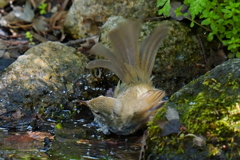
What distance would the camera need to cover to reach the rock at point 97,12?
5957 mm

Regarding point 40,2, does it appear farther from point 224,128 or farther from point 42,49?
point 224,128

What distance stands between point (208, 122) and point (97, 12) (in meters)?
3.53

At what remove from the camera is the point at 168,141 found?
330 cm

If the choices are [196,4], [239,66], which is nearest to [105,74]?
[196,4]

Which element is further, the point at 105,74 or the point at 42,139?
the point at 105,74

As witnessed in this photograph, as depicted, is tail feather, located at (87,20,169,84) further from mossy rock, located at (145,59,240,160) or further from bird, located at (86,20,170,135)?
mossy rock, located at (145,59,240,160)

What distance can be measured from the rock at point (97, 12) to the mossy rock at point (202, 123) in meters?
2.55

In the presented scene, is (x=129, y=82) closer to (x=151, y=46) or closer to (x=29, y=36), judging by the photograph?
(x=151, y=46)

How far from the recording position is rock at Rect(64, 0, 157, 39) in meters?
5.96

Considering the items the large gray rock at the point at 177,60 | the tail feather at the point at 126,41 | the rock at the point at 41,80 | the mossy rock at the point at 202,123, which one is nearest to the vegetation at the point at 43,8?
the rock at the point at 41,80

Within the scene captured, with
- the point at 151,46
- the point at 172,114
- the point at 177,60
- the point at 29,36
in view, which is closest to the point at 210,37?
the point at 177,60

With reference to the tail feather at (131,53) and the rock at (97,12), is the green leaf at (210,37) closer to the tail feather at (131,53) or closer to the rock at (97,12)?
the tail feather at (131,53)

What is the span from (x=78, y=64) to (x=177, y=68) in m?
1.34

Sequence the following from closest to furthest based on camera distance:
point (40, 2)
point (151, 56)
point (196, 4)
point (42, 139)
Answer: point (42, 139) < point (196, 4) < point (151, 56) < point (40, 2)
